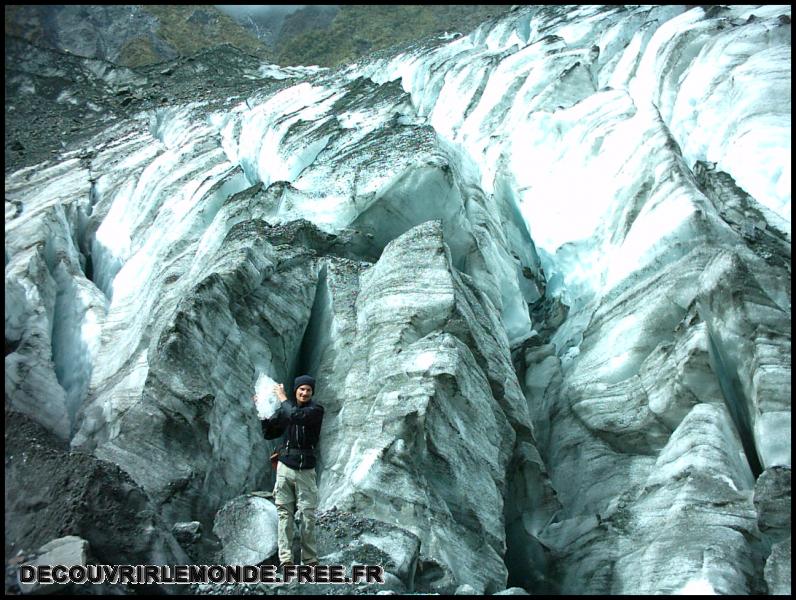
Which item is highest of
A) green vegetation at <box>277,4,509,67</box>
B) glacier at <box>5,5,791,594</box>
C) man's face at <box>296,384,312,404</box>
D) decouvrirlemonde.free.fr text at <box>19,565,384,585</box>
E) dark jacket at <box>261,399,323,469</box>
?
man's face at <box>296,384,312,404</box>

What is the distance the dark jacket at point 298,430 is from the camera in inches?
325

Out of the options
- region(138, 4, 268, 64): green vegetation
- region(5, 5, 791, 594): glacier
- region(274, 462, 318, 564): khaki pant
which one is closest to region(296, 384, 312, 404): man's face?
region(274, 462, 318, 564): khaki pant

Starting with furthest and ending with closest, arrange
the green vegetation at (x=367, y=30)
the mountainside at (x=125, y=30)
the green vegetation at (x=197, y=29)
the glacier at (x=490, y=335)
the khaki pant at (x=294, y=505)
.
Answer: the green vegetation at (x=197, y=29) → the mountainside at (x=125, y=30) → the green vegetation at (x=367, y=30) → the glacier at (x=490, y=335) → the khaki pant at (x=294, y=505)

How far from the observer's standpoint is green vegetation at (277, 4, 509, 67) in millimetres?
83375

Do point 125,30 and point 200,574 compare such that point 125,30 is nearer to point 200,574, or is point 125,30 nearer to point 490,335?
point 490,335

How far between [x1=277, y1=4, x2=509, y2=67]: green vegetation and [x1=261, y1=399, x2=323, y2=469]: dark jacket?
77.1 metres

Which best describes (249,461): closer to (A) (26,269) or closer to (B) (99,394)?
(B) (99,394)

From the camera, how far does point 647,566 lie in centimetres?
1020

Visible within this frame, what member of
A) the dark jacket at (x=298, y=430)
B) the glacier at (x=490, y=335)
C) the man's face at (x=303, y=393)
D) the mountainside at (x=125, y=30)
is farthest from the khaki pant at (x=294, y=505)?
the mountainside at (x=125, y=30)

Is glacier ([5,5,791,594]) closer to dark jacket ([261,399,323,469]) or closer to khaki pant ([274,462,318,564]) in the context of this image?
khaki pant ([274,462,318,564])

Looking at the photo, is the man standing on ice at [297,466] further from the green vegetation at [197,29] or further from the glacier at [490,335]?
the green vegetation at [197,29]

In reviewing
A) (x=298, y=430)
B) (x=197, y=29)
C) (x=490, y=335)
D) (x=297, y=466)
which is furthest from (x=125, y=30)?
(x=297, y=466)

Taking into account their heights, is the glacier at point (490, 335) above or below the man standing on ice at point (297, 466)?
below

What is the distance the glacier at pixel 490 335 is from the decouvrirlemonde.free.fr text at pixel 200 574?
1.05ft
